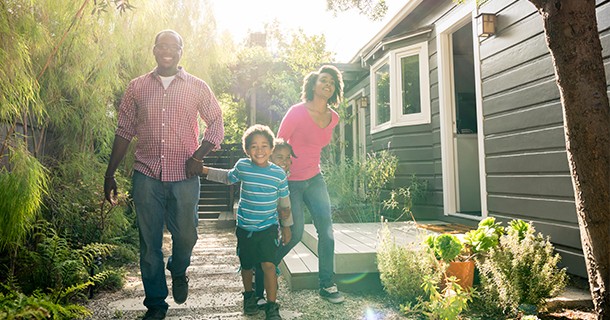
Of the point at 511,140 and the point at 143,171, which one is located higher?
the point at 511,140

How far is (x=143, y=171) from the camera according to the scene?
2578 mm

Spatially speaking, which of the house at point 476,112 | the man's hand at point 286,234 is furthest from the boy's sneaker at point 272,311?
the house at point 476,112

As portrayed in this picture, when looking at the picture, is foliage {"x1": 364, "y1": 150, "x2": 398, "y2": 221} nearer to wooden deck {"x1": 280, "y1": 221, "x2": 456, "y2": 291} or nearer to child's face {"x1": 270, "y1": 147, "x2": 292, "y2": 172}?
wooden deck {"x1": 280, "y1": 221, "x2": 456, "y2": 291}

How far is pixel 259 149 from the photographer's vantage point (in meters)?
2.77

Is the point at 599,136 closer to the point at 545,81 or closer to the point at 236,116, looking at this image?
the point at 545,81

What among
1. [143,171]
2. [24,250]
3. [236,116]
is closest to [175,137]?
[143,171]

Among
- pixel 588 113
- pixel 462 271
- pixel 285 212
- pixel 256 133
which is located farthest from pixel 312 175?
pixel 588 113

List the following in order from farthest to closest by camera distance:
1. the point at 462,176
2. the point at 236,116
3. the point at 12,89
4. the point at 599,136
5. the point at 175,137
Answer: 1. the point at 236,116
2. the point at 462,176
3. the point at 175,137
4. the point at 12,89
5. the point at 599,136

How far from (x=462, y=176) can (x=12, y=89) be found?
5159mm

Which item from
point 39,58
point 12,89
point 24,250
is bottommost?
point 24,250

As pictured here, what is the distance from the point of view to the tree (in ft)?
6.27

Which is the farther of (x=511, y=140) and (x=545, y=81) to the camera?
(x=511, y=140)

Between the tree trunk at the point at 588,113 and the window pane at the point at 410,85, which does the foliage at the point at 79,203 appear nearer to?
the tree trunk at the point at 588,113

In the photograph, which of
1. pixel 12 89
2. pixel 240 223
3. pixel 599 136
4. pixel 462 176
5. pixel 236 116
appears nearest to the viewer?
pixel 599 136
